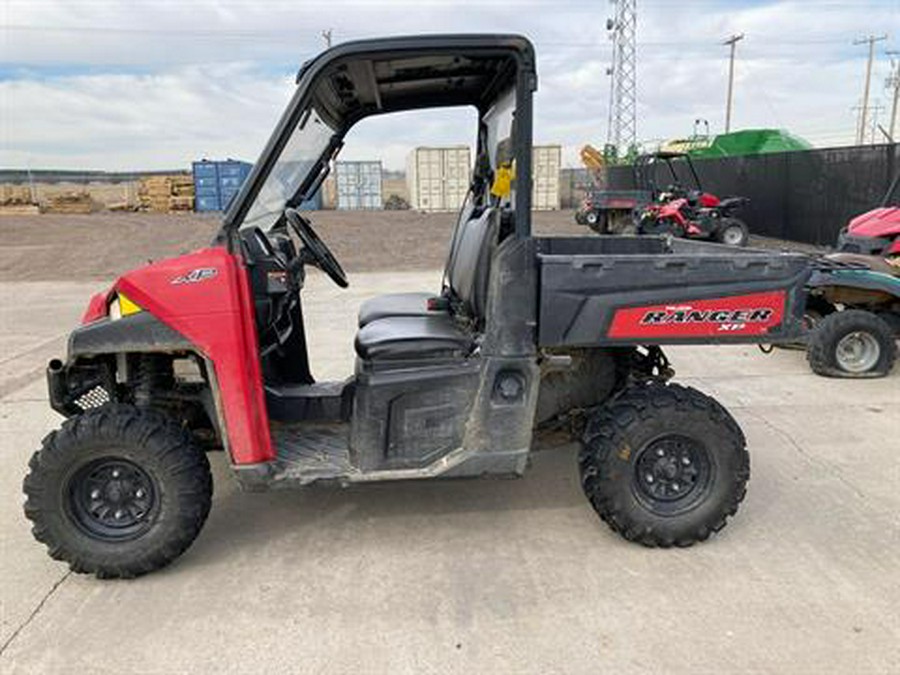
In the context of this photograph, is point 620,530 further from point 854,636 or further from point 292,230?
point 292,230

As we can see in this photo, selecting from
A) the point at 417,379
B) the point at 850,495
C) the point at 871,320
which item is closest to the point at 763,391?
the point at 871,320

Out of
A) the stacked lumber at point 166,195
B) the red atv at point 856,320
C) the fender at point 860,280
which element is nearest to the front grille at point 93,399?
the red atv at point 856,320

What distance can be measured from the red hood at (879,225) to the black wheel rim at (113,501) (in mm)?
6393

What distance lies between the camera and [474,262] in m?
3.36

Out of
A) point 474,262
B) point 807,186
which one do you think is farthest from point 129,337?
point 807,186

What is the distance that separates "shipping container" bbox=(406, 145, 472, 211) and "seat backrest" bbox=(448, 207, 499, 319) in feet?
77.5

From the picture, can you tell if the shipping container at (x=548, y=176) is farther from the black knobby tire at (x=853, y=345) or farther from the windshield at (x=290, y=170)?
the windshield at (x=290, y=170)

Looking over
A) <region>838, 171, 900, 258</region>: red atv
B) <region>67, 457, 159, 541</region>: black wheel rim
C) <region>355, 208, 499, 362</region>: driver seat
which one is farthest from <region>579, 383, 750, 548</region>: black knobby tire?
<region>838, 171, 900, 258</region>: red atv

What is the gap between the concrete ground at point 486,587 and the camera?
2.40m

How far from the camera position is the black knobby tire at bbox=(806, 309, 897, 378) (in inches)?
215

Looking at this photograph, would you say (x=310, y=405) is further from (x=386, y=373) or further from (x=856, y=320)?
(x=856, y=320)

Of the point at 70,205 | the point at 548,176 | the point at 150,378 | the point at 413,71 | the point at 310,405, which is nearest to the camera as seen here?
the point at 150,378

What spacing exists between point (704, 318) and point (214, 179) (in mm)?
28330

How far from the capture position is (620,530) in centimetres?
303
